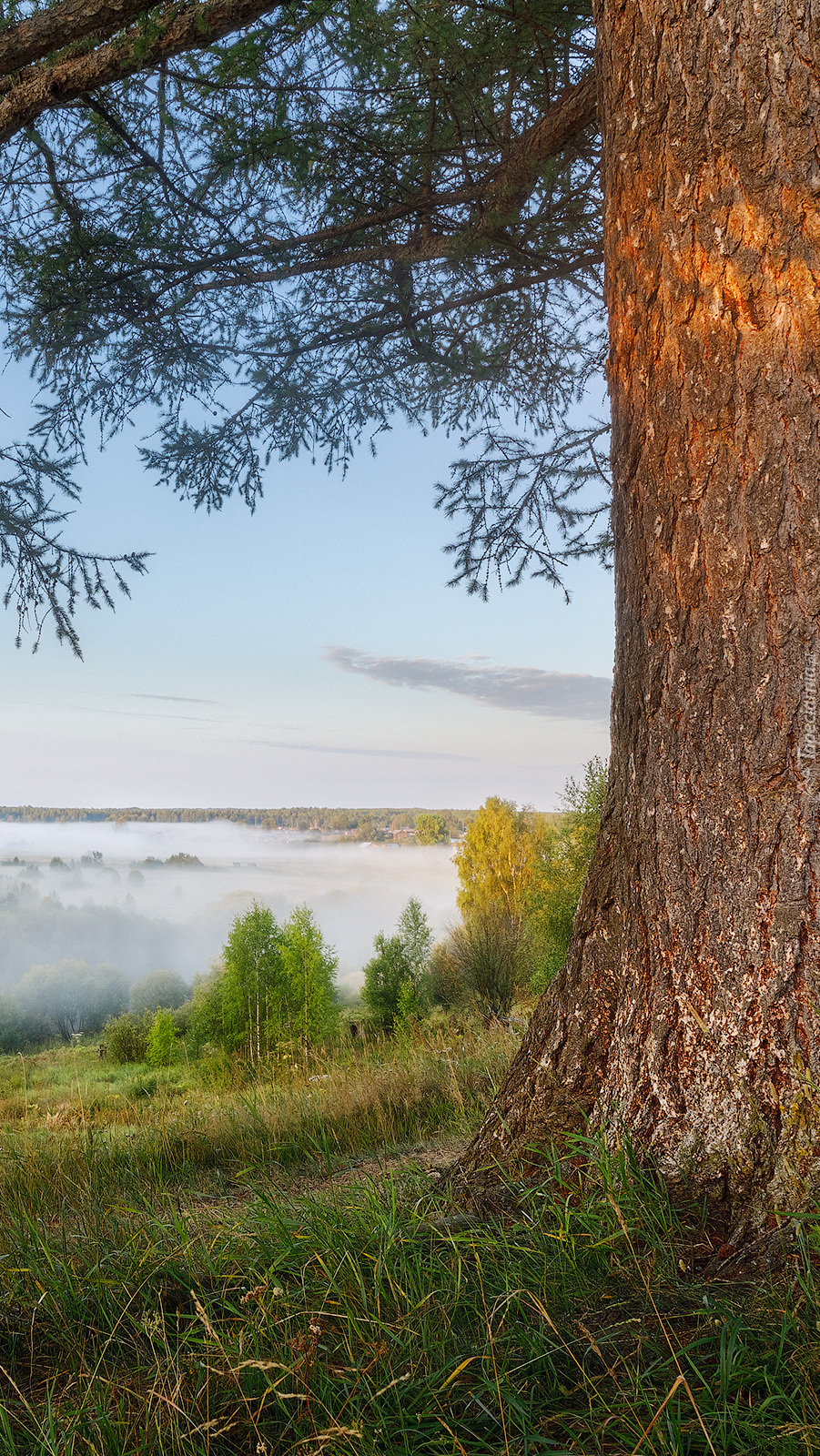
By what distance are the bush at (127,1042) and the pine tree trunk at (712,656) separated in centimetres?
1448

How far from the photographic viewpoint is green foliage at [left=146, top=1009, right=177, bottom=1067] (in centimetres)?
1366

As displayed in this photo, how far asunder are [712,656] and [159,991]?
18858 millimetres

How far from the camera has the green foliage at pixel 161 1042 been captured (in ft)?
44.8

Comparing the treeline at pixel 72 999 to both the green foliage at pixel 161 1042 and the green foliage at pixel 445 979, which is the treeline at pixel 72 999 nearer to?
the green foliage at pixel 161 1042

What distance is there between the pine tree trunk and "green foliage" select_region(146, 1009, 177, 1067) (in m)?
12.6

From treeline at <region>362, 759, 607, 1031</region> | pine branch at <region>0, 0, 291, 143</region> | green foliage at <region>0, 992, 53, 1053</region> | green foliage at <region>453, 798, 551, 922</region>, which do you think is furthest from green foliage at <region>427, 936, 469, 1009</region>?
pine branch at <region>0, 0, 291, 143</region>

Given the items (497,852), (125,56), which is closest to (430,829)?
(497,852)

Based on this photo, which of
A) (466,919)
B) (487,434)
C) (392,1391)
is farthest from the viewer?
(466,919)

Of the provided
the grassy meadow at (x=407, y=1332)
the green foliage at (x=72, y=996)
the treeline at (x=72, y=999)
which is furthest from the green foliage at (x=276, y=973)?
the grassy meadow at (x=407, y=1332)

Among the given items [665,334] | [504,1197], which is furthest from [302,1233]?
[665,334]

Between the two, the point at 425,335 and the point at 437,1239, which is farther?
the point at 425,335

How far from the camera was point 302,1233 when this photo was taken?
1.86m

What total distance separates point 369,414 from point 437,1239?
5885 mm

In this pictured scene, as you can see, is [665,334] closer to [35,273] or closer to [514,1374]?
[514,1374]
